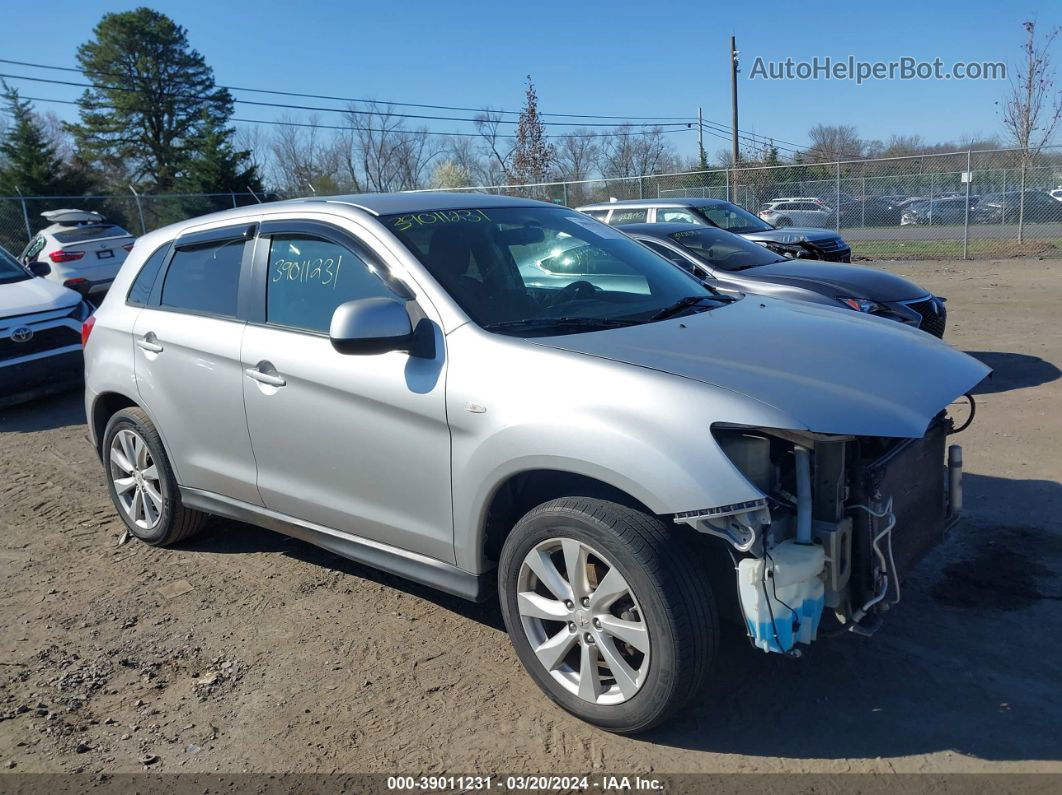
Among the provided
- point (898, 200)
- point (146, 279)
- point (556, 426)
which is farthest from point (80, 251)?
point (898, 200)

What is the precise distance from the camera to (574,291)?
12.8ft

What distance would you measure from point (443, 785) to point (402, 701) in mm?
540

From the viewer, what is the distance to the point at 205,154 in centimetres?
3822

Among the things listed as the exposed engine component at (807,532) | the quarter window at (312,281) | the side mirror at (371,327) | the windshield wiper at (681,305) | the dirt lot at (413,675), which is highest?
the quarter window at (312,281)

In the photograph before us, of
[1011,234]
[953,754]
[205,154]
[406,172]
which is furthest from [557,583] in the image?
[406,172]

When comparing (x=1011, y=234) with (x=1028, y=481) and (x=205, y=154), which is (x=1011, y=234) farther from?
(x=205, y=154)

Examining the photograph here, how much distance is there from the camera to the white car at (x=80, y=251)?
43.9 feet

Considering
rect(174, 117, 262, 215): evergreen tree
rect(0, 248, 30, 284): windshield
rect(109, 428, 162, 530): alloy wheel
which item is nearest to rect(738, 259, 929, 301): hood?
rect(109, 428, 162, 530): alloy wheel

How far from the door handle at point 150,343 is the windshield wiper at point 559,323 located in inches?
84.6

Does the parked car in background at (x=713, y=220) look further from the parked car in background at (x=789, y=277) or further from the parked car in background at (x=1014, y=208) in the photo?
the parked car in background at (x=1014, y=208)

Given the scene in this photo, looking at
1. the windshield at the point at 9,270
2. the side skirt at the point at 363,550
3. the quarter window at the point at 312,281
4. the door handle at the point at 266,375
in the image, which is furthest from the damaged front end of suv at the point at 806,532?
the windshield at the point at 9,270

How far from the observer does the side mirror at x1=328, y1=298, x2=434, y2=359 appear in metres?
3.30

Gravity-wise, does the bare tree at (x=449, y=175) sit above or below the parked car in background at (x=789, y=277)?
above

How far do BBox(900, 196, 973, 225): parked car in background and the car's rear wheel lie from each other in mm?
22378
